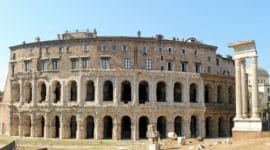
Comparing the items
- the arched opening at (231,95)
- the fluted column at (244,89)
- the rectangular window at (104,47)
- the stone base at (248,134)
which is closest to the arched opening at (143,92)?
the rectangular window at (104,47)

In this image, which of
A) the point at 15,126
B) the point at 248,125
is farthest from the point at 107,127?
the point at 248,125

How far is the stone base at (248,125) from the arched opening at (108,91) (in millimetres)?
24993

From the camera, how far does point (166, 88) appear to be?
59000 mm

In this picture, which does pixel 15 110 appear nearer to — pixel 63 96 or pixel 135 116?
pixel 63 96

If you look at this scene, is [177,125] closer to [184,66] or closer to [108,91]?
[184,66]

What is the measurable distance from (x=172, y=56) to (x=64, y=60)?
16333 millimetres

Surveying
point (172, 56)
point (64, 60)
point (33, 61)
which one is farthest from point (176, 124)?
point (33, 61)

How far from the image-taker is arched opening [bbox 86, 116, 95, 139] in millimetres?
60334

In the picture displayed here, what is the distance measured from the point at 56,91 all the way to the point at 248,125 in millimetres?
33781

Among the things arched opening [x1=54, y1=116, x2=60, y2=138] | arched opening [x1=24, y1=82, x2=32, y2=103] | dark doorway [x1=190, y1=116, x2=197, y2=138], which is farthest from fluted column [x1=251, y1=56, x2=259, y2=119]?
arched opening [x1=24, y1=82, x2=32, y2=103]

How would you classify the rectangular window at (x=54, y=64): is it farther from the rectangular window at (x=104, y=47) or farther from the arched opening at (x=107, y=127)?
the arched opening at (x=107, y=127)

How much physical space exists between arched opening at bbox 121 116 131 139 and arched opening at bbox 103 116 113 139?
1.93m

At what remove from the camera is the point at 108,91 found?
6184 centimetres

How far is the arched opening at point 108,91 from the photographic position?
60.8 meters
